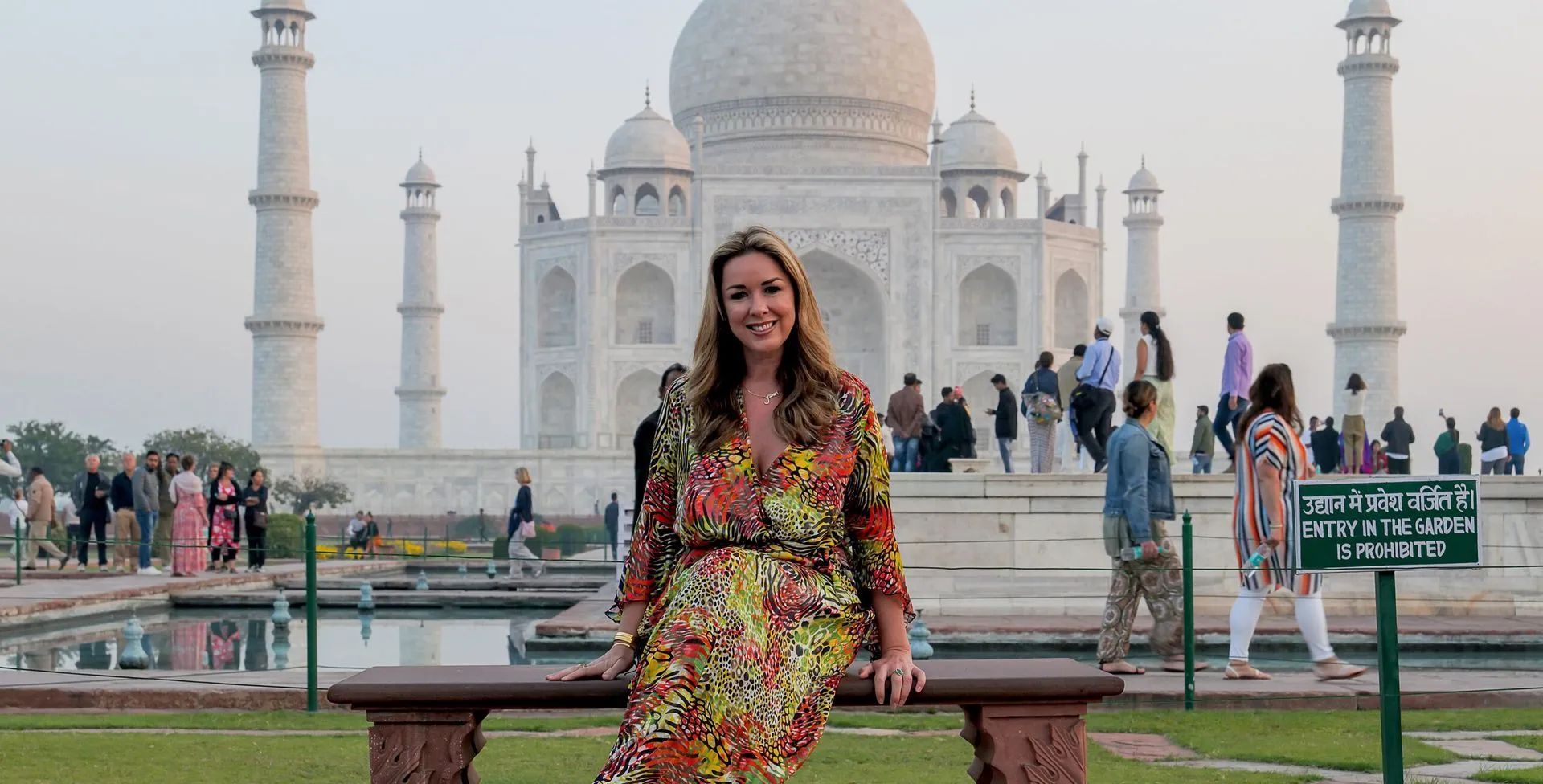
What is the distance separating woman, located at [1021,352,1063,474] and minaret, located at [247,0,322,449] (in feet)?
58.8

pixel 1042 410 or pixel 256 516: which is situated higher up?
pixel 1042 410

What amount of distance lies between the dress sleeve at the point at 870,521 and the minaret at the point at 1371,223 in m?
25.2

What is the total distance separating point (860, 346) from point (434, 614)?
72.1 feet

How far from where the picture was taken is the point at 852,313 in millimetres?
32062

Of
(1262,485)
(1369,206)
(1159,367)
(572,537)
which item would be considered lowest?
(572,537)

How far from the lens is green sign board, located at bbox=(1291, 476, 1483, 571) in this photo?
3.44 metres

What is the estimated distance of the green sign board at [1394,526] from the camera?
3.44 meters

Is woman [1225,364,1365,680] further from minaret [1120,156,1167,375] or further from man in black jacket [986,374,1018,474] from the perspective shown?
minaret [1120,156,1167,375]

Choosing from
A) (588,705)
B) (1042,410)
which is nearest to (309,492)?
(1042,410)

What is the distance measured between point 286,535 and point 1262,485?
12.9 metres

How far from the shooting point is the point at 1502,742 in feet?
15.5

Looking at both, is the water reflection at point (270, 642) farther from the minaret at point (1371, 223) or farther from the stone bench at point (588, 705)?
the minaret at point (1371, 223)

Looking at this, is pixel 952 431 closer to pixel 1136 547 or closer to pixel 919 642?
pixel 919 642

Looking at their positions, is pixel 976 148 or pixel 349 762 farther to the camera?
pixel 976 148
